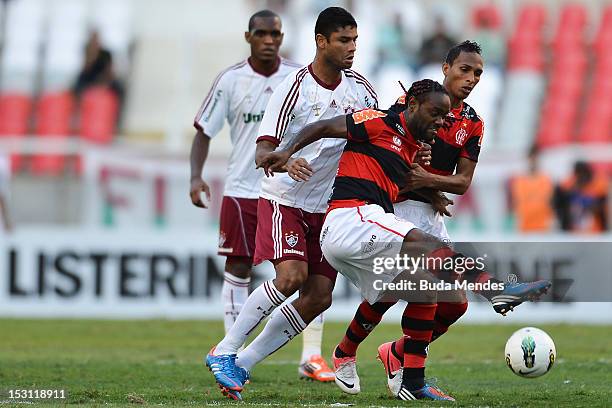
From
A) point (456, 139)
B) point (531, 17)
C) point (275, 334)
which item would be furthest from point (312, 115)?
point (531, 17)

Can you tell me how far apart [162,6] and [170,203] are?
9.77m

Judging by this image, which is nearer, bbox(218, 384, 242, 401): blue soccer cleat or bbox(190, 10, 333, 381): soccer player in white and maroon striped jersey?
bbox(218, 384, 242, 401): blue soccer cleat

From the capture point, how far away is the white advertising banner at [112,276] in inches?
617

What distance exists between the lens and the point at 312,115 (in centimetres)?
796

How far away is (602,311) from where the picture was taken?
16266mm

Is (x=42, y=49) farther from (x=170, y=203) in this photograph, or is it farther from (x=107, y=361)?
(x=107, y=361)

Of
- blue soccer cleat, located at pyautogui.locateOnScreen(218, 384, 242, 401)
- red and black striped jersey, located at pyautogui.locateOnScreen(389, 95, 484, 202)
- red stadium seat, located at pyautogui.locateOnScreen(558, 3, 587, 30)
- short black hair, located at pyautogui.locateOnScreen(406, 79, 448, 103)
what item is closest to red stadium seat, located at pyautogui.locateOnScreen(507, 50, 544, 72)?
red stadium seat, located at pyautogui.locateOnScreen(558, 3, 587, 30)

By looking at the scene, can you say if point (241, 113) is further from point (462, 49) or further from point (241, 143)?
point (462, 49)

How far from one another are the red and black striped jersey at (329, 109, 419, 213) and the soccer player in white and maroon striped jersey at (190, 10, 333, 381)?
2.09 metres

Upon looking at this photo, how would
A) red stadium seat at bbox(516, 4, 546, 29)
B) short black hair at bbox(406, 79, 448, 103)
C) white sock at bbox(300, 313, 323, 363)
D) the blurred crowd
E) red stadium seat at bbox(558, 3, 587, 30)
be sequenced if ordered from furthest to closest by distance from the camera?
red stadium seat at bbox(516, 4, 546, 29) < red stadium seat at bbox(558, 3, 587, 30) < the blurred crowd < white sock at bbox(300, 313, 323, 363) < short black hair at bbox(406, 79, 448, 103)

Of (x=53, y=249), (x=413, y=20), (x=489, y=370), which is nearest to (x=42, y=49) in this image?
(x=413, y=20)

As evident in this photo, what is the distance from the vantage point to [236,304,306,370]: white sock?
25.5 feet

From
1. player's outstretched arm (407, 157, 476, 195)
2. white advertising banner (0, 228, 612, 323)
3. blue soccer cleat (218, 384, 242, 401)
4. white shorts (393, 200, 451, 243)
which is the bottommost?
white advertising banner (0, 228, 612, 323)
